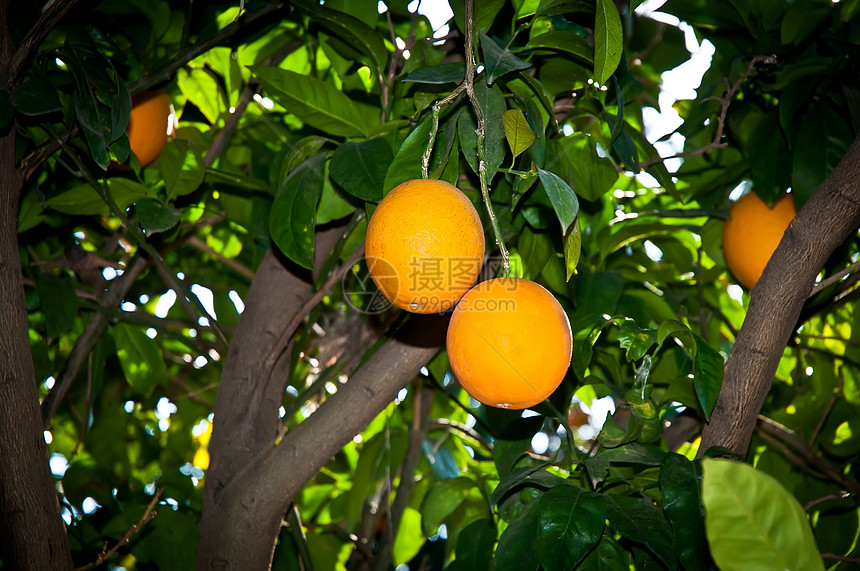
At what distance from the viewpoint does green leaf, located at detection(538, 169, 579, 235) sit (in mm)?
562

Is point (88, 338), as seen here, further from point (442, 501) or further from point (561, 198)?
point (561, 198)

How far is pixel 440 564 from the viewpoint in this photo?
1534 millimetres

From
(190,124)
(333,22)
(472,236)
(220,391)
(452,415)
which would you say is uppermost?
A: (333,22)

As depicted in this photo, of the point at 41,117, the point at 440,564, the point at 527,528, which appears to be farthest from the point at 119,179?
the point at 440,564

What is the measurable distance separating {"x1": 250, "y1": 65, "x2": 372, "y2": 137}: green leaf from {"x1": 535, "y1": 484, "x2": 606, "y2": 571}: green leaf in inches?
21.1

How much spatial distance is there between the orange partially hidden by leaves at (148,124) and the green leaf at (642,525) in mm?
862

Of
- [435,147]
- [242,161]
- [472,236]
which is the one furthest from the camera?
[242,161]

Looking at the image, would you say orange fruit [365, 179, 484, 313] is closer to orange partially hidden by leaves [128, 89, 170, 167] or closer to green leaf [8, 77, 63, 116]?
green leaf [8, 77, 63, 116]

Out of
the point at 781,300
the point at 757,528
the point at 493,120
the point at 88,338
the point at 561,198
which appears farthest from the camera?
the point at 88,338

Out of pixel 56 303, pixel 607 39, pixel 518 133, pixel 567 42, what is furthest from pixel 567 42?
pixel 56 303

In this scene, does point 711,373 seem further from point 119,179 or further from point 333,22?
point 119,179

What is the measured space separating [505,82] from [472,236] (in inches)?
9.8

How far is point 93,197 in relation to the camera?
1.03m

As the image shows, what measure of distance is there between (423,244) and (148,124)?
66 cm
